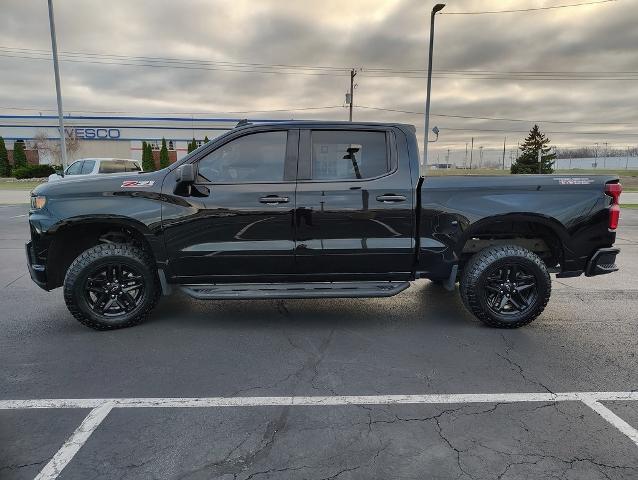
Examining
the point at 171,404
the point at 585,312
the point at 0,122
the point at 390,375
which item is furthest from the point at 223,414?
the point at 0,122

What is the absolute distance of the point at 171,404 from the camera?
9.69 ft

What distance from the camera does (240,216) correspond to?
4.13 metres

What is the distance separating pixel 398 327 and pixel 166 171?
2.79 metres

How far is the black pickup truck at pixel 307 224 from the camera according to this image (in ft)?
13.6

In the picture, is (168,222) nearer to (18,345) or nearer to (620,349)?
(18,345)

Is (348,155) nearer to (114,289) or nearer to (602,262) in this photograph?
(114,289)

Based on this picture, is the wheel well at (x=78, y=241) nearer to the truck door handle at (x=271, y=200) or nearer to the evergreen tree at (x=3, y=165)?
the truck door handle at (x=271, y=200)

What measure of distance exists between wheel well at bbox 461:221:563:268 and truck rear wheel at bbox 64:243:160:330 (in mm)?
3228

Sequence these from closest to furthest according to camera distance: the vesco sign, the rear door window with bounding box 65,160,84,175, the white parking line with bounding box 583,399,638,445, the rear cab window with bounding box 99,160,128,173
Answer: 1. the white parking line with bounding box 583,399,638,445
2. the rear cab window with bounding box 99,160,128,173
3. the rear door window with bounding box 65,160,84,175
4. the vesco sign

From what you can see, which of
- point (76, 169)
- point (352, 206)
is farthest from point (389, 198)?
point (76, 169)

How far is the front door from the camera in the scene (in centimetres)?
413

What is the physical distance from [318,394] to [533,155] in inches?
2020

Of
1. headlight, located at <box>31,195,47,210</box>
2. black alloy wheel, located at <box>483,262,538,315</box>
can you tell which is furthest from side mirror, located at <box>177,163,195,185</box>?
black alloy wheel, located at <box>483,262,538,315</box>

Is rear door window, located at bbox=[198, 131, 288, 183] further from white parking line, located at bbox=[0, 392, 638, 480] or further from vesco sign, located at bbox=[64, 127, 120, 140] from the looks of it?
vesco sign, located at bbox=[64, 127, 120, 140]
